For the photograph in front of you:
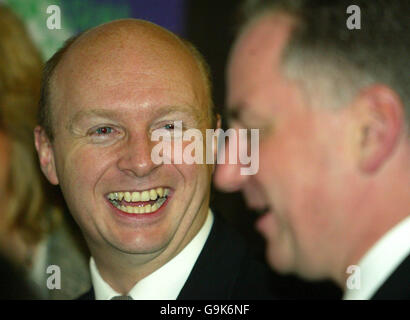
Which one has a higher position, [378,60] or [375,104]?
[378,60]

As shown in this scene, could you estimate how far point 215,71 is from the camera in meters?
2.05

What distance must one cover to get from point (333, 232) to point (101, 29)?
88 centimetres

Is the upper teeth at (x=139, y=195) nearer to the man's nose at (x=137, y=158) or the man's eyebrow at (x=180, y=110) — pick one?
the man's nose at (x=137, y=158)

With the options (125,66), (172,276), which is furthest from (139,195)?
(125,66)

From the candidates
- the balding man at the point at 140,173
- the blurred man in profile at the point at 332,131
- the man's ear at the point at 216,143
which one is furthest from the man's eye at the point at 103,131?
the blurred man in profile at the point at 332,131

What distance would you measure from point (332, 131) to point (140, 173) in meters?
0.60

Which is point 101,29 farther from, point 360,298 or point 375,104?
point 360,298

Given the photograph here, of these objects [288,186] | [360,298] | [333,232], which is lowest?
[360,298]

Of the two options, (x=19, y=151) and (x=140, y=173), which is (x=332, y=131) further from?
(x=19, y=151)

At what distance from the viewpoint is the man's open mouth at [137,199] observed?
1.89 metres

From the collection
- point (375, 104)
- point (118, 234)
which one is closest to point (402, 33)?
point (375, 104)

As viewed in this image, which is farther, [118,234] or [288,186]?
[118,234]

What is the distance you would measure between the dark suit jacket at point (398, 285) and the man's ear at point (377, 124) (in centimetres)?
20

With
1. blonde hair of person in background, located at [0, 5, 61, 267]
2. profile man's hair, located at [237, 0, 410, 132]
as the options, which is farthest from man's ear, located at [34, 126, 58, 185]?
profile man's hair, located at [237, 0, 410, 132]
